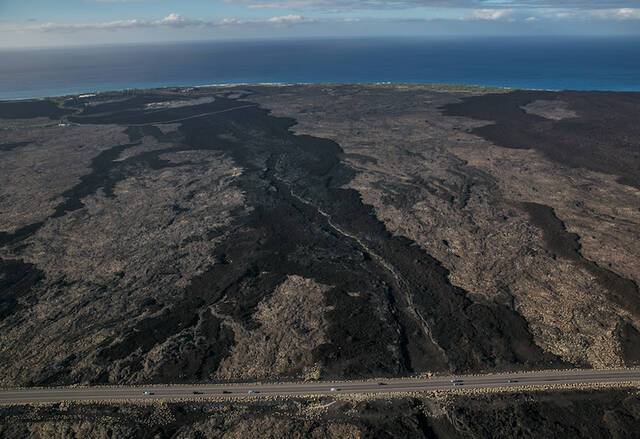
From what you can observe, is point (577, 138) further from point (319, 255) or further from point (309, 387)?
point (309, 387)

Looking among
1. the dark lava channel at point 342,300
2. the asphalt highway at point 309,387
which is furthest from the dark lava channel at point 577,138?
the dark lava channel at point 342,300

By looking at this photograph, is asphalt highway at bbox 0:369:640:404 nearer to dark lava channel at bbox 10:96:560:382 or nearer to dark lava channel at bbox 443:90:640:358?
dark lava channel at bbox 10:96:560:382

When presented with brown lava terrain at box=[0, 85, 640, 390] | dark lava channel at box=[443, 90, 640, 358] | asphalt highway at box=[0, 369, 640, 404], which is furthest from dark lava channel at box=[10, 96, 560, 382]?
dark lava channel at box=[443, 90, 640, 358]

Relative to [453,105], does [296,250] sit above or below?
below

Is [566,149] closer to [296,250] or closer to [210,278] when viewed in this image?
[296,250]

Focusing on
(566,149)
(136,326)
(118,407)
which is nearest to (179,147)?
(136,326)

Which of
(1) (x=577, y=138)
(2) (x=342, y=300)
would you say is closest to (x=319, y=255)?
(2) (x=342, y=300)

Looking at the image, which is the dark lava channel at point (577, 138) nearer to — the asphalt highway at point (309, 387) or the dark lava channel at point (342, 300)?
the asphalt highway at point (309, 387)
